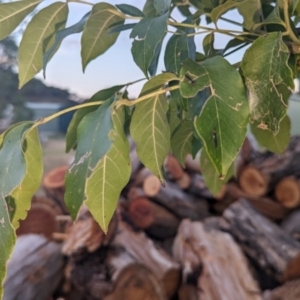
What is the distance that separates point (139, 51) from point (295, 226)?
1526 millimetres

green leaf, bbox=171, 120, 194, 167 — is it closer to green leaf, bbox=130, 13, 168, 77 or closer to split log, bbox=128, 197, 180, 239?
green leaf, bbox=130, 13, 168, 77

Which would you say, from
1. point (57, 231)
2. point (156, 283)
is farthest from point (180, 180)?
point (156, 283)

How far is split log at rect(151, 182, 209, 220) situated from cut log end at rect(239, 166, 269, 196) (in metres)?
0.21

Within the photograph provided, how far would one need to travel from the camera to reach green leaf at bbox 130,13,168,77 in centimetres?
37

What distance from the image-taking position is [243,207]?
1.56 m

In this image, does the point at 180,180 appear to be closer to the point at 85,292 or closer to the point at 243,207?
the point at 243,207

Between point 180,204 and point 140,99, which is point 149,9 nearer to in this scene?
point 140,99

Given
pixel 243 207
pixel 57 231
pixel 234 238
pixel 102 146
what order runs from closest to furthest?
pixel 102 146 < pixel 234 238 < pixel 243 207 < pixel 57 231

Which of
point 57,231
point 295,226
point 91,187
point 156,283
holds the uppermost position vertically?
point 91,187

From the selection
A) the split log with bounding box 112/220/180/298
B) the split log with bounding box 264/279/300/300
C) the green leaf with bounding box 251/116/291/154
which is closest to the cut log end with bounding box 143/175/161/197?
the split log with bounding box 112/220/180/298

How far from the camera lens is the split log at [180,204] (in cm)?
184

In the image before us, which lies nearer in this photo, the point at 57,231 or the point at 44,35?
the point at 44,35

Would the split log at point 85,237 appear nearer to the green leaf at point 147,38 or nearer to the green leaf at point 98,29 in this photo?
the green leaf at point 98,29

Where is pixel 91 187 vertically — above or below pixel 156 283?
above
